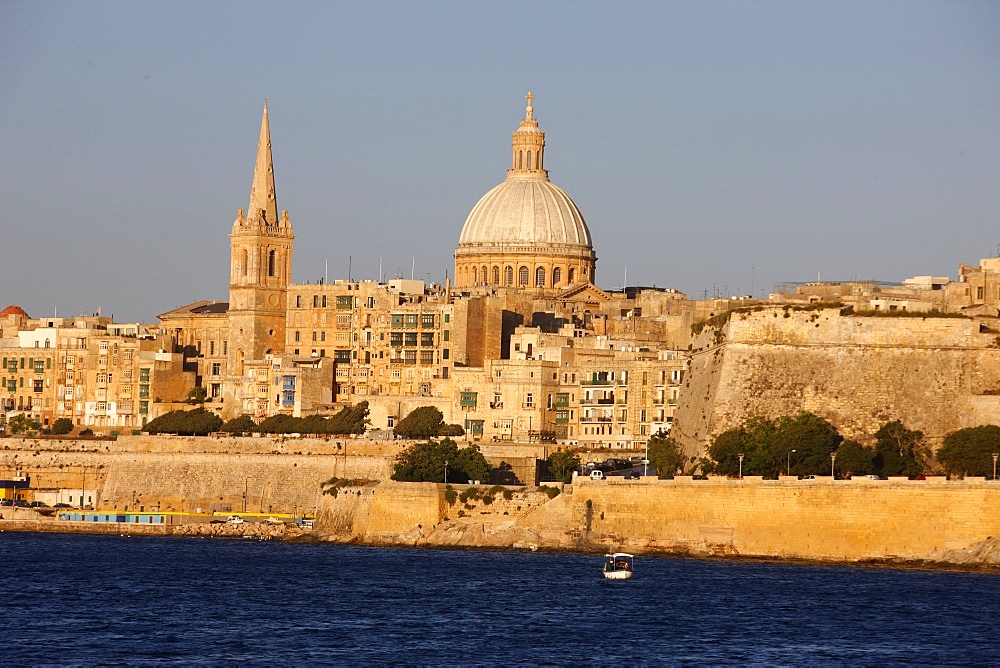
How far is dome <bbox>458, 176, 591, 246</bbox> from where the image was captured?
4094 inches

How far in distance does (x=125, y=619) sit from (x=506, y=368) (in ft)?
116

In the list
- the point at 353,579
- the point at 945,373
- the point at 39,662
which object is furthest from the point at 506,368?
the point at 39,662

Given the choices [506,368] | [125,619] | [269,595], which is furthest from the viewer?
[506,368]

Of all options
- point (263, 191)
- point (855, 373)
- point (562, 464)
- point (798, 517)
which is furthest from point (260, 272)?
point (798, 517)

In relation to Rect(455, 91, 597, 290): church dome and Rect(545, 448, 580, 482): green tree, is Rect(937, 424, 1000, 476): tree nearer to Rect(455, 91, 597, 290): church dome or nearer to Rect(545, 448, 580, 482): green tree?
Rect(545, 448, 580, 482): green tree

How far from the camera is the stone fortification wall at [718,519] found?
58.1 meters

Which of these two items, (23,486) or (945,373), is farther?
(23,486)

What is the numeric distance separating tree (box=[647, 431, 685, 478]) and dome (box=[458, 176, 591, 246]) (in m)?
32.4

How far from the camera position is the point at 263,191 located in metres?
96.2

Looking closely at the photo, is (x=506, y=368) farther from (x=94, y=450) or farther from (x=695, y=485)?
(x=695, y=485)

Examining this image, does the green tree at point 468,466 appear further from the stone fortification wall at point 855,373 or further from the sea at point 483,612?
the sea at point 483,612

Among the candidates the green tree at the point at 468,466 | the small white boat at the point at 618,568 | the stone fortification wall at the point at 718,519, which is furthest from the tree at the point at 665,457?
the small white boat at the point at 618,568

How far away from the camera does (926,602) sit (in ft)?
169

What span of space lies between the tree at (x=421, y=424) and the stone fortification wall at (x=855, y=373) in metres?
13.7
